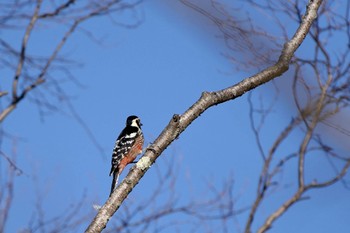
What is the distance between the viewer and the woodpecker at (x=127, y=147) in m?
4.83

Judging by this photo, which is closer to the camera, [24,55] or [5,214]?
[5,214]

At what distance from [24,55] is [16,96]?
542 millimetres

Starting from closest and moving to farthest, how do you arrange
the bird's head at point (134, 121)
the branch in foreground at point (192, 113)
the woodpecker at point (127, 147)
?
the branch in foreground at point (192, 113) < the woodpecker at point (127, 147) < the bird's head at point (134, 121)

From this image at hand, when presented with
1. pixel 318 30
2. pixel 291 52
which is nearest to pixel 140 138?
pixel 318 30

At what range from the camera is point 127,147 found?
16.4ft

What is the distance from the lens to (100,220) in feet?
6.29

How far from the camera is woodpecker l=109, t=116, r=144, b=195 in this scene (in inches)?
190

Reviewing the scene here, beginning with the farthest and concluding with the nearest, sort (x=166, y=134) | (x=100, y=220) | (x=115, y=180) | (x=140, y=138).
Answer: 1. (x=140, y=138)
2. (x=115, y=180)
3. (x=166, y=134)
4. (x=100, y=220)

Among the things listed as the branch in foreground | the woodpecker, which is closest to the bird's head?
the woodpecker

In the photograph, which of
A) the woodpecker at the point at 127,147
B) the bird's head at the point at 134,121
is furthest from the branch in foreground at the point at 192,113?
the bird's head at the point at 134,121

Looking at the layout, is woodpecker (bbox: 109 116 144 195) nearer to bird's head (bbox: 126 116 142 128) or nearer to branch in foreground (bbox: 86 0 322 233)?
bird's head (bbox: 126 116 142 128)

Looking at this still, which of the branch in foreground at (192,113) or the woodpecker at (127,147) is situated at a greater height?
the woodpecker at (127,147)

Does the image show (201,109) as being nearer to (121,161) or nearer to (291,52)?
(291,52)

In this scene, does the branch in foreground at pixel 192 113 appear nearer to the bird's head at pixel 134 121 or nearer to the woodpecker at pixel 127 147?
the woodpecker at pixel 127 147
